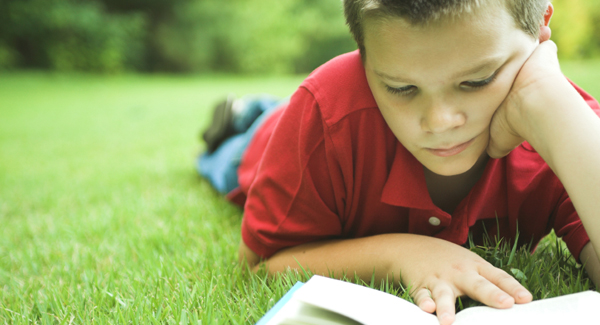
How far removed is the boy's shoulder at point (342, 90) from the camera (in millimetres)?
1021

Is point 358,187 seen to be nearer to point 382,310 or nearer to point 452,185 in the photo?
point 452,185

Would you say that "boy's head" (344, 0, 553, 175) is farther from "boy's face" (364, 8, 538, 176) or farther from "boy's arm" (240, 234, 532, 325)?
"boy's arm" (240, 234, 532, 325)

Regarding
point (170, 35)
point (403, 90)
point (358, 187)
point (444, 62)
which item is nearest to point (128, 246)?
point (358, 187)

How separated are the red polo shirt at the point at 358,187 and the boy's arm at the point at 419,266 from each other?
6 cm

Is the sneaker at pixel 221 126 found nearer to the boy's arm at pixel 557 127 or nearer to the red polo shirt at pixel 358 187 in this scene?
the red polo shirt at pixel 358 187

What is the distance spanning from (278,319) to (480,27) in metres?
0.63

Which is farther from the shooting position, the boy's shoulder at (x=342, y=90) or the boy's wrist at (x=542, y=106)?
the boy's shoulder at (x=342, y=90)

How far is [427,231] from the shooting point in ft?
3.73

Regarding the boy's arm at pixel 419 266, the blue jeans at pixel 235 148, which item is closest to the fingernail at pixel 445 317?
the boy's arm at pixel 419 266

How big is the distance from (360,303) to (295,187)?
0.41m

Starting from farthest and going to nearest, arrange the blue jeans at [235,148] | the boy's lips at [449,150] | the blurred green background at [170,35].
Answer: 1. the blurred green background at [170,35]
2. the blue jeans at [235,148]
3. the boy's lips at [449,150]

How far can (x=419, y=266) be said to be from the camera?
96 cm

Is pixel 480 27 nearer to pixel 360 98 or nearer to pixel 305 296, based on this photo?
pixel 360 98

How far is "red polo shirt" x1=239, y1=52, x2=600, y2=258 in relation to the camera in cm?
104
